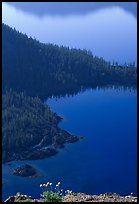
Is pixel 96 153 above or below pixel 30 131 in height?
below

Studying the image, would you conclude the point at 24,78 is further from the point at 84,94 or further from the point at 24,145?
the point at 24,145

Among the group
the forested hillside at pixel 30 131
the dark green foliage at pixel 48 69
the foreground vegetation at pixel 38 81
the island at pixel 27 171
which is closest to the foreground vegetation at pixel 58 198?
the island at pixel 27 171

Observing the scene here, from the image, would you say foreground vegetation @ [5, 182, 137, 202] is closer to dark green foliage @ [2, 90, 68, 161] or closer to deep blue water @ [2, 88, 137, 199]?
deep blue water @ [2, 88, 137, 199]

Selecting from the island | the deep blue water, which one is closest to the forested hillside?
the deep blue water

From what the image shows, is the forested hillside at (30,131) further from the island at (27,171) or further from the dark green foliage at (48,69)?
the dark green foliage at (48,69)

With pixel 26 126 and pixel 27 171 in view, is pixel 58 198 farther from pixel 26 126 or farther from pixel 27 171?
pixel 26 126

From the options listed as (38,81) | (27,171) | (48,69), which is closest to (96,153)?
(27,171)
